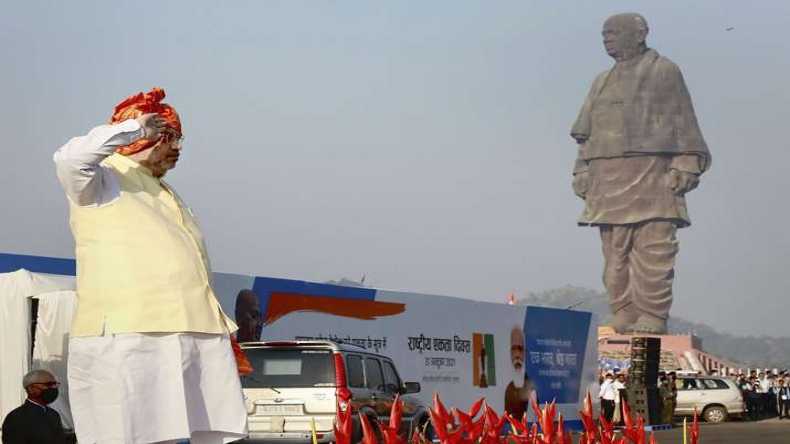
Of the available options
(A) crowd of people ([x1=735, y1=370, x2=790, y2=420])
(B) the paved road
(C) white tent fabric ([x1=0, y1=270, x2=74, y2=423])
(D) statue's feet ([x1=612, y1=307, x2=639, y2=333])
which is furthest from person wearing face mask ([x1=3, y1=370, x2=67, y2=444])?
A: (D) statue's feet ([x1=612, y1=307, x2=639, y2=333])

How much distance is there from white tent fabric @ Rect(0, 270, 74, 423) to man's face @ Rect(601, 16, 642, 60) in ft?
324

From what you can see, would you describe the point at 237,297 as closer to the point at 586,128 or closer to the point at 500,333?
the point at 500,333

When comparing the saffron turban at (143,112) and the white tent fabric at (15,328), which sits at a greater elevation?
the saffron turban at (143,112)

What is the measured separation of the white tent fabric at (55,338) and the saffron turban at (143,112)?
9.23 metres

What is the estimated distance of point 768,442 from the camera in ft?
83.7

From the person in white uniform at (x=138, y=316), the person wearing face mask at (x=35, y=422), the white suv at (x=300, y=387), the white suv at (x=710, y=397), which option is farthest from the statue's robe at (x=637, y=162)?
the person in white uniform at (x=138, y=316)

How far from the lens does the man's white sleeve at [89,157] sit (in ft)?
15.7

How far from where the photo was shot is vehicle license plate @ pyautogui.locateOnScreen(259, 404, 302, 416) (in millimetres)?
16703

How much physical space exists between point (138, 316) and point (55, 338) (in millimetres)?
9720

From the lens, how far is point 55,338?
1431 cm

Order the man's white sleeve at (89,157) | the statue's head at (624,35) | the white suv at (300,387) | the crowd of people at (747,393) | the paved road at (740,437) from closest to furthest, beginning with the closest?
the man's white sleeve at (89,157) → the white suv at (300,387) → the paved road at (740,437) → the crowd of people at (747,393) → the statue's head at (624,35)

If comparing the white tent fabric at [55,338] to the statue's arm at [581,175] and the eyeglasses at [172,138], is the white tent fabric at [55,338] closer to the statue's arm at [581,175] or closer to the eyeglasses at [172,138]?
the eyeglasses at [172,138]

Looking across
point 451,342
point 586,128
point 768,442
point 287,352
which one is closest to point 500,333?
point 451,342

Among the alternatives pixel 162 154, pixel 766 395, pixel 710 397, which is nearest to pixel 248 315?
pixel 162 154
